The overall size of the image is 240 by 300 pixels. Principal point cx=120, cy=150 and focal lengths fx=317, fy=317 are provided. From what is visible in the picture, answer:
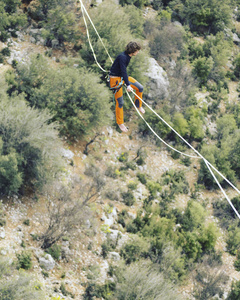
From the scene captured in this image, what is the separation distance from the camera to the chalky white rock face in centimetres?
3119

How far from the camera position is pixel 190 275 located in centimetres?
2123

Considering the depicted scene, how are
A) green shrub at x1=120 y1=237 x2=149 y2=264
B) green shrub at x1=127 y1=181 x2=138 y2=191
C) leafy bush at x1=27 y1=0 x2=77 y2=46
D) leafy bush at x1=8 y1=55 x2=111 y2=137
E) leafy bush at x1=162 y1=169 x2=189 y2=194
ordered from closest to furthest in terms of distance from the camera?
green shrub at x1=120 y1=237 x2=149 y2=264 < leafy bush at x1=8 y1=55 x2=111 y2=137 < green shrub at x1=127 y1=181 x2=138 y2=191 < leafy bush at x1=162 y1=169 x2=189 y2=194 < leafy bush at x1=27 y1=0 x2=77 y2=46

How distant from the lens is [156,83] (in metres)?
31.3

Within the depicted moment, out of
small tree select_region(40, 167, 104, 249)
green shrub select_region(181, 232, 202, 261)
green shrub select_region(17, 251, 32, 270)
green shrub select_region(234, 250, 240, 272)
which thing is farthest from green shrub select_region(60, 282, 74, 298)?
green shrub select_region(234, 250, 240, 272)

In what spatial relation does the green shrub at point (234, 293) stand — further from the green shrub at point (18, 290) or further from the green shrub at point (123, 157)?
the green shrub at point (18, 290)

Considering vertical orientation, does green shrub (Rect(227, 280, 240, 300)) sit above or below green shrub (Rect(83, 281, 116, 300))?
above

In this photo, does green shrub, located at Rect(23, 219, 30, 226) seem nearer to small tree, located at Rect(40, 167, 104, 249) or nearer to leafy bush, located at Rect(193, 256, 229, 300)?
small tree, located at Rect(40, 167, 104, 249)

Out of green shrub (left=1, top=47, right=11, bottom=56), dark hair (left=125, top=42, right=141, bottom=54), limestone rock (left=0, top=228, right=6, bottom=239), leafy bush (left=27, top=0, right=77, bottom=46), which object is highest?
dark hair (left=125, top=42, right=141, bottom=54)

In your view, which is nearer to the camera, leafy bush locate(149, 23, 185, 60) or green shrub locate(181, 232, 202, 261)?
green shrub locate(181, 232, 202, 261)

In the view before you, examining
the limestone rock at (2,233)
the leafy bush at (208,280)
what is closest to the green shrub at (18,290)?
the limestone rock at (2,233)

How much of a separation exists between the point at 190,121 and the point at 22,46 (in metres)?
17.4

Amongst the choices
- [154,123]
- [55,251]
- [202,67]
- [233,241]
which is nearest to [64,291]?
[55,251]

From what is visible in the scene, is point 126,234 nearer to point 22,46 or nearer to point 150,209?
point 150,209

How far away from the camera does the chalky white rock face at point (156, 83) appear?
102ft
